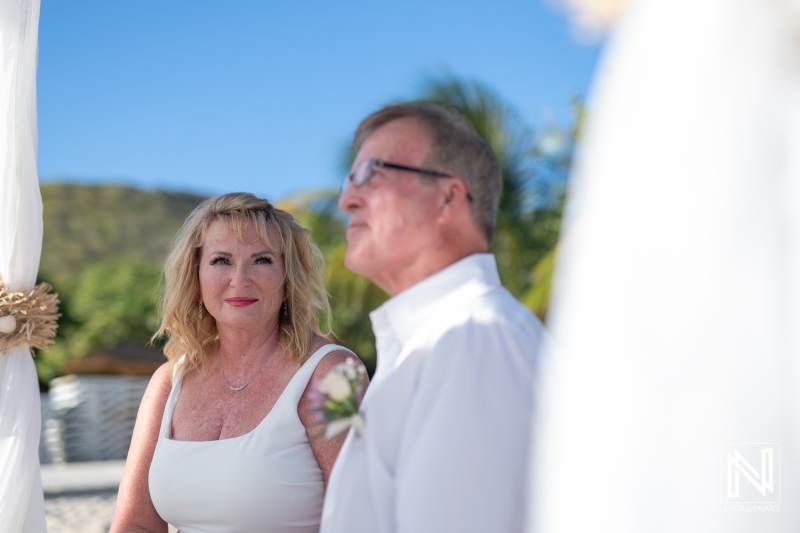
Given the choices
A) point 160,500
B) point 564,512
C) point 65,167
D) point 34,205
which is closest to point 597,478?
point 564,512

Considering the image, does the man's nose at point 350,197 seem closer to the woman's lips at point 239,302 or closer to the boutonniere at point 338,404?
the boutonniere at point 338,404

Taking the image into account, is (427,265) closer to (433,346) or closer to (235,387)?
(433,346)

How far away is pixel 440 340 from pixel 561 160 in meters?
9.42

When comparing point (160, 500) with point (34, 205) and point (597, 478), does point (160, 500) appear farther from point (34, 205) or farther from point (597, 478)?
point (597, 478)

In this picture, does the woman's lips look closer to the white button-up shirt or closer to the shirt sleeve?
the white button-up shirt

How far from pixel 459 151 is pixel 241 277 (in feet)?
4.26

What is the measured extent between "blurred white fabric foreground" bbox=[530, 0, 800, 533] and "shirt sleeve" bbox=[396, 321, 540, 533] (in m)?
0.28

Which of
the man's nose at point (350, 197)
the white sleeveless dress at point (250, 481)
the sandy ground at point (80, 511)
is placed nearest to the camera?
the man's nose at point (350, 197)

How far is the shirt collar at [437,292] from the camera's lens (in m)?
2.01

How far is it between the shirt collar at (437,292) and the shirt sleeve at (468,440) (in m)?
0.21

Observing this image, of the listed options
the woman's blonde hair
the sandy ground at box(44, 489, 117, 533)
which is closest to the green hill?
the sandy ground at box(44, 489, 117, 533)

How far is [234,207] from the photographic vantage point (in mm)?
3178

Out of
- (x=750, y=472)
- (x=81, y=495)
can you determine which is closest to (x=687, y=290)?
(x=750, y=472)

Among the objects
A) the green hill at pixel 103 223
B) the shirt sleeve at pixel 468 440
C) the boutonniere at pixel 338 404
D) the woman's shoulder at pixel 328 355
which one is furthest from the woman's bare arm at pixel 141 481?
the green hill at pixel 103 223
